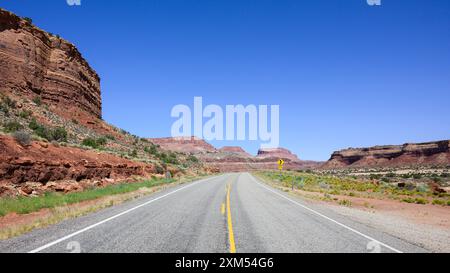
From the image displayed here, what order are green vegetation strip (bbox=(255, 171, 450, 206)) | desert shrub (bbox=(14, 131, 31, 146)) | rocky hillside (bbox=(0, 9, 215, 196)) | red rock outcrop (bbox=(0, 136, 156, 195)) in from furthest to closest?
green vegetation strip (bbox=(255, 171, 450, 206))
desert shrub (bbox=(14, 131, 31, 146))
rocky hillside (bbox=(0, 9, 215, 196))
red rock outcrop (bbox=(0, 136, 156, 195))

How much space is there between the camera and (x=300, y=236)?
9562mm

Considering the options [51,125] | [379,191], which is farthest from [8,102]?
[379,191]

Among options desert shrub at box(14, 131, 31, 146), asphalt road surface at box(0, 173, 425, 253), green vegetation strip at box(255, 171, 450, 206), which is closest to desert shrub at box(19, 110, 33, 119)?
desert shrub at box(14, 131, 31, 146)

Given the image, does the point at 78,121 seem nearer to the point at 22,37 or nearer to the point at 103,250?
the point at 22,37

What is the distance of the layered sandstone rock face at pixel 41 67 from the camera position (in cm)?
4759

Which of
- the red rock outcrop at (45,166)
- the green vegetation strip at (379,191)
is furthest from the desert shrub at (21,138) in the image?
the green vegetation strip at (379,191)

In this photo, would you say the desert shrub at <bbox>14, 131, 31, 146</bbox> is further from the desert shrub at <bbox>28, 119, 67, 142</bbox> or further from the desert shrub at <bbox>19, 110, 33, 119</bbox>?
the desert shrub at <bbox>19, 110, 33, 119</bbox>

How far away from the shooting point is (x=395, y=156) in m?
155

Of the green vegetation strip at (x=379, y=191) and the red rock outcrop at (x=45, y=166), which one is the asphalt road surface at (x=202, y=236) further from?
the green vegetation strip at (x=379, y=191)

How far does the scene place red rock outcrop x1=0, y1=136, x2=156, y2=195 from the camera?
18453 millimetres

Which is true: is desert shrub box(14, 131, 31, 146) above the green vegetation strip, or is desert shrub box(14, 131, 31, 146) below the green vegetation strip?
above

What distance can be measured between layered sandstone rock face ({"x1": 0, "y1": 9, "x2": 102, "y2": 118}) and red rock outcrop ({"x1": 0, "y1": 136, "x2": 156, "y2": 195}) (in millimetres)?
24047

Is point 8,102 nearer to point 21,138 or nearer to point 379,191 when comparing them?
point 21,138
